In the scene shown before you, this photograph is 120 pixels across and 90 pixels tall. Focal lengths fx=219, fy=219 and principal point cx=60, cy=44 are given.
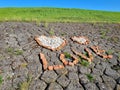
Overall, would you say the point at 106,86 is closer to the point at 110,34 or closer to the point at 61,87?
the point at 61,87

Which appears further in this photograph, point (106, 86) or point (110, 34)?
point (110, 34)

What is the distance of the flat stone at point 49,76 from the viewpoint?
5914 millimetres

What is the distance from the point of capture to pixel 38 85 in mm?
5641

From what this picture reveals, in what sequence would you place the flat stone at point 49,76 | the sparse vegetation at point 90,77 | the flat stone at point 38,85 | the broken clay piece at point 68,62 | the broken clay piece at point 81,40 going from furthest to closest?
the broken clay piece at point 81,40 → the broken clay piece at point 68,62 → the sparse vegetation at point 90,77 → the flat stone at point 49,76 → the flat stone at point 38,85

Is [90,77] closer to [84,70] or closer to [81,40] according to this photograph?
[84,70]

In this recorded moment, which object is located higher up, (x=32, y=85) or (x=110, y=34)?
(x=32, y=85)

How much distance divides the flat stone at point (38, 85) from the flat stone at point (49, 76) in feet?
0.50

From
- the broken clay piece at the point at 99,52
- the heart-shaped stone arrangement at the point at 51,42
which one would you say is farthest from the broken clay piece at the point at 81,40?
the heart-shaped stone arrangement at the point at 51,42

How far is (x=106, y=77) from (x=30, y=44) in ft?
9.70

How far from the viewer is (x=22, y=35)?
8.70 meters

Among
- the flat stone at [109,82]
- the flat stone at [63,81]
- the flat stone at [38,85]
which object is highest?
the flat stone at [38,85]

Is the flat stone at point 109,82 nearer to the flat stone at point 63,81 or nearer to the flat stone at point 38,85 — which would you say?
the flat stone at point 63,81

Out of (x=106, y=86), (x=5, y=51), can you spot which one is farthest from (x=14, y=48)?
(x=106, y=86)

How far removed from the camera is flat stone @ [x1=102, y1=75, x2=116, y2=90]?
5912 millimetres
